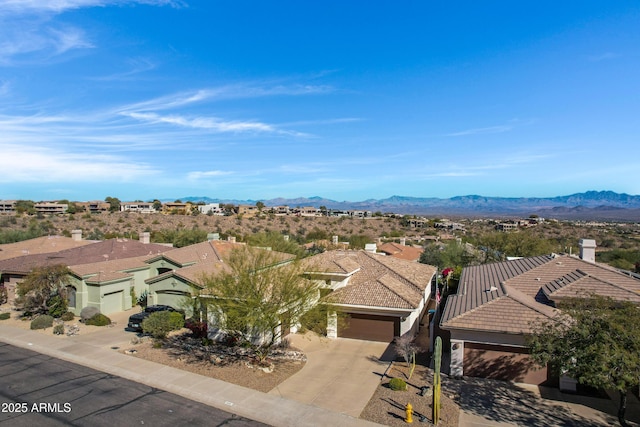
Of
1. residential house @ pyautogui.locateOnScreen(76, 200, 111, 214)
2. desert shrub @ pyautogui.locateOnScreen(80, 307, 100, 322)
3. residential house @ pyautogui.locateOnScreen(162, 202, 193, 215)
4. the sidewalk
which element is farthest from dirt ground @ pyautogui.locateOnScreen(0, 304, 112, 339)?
residential house @ pyautogui.locateOnScreen(76, 200, 111, 214)

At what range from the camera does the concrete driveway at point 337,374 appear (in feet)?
53.9

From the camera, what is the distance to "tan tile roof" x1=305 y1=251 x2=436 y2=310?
2378cm

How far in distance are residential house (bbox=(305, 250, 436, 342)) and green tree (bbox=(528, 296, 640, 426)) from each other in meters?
8.75

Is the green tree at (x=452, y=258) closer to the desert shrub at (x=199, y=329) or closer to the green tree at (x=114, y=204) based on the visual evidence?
the desert shrub at (x=199, y=329)

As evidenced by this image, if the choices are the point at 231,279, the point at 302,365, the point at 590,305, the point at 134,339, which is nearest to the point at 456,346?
the point at 590,305

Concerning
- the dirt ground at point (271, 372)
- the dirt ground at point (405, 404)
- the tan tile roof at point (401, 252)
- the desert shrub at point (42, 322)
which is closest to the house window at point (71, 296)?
the desert shrub at point (42, 322)

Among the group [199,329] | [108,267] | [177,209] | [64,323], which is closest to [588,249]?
[199,329]

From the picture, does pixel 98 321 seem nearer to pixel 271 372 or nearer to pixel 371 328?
pixel 271 372

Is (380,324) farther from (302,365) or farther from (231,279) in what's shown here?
(231,279)

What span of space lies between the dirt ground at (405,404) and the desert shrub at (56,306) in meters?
23.3

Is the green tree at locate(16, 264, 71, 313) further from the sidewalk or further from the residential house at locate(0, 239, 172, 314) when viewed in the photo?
the sidewalk

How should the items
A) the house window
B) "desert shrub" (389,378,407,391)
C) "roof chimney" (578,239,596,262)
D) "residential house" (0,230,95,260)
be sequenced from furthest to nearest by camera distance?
1. "residential house" (0,230,95,260)
2. the house window
3. "roof chimney" (578,239,596,262)
4. "desert shrub" (389,378,407,391)

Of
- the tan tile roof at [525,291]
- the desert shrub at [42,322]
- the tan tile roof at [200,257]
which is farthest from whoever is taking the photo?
the tan tile roof at [200,257]

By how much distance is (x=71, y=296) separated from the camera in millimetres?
29875
